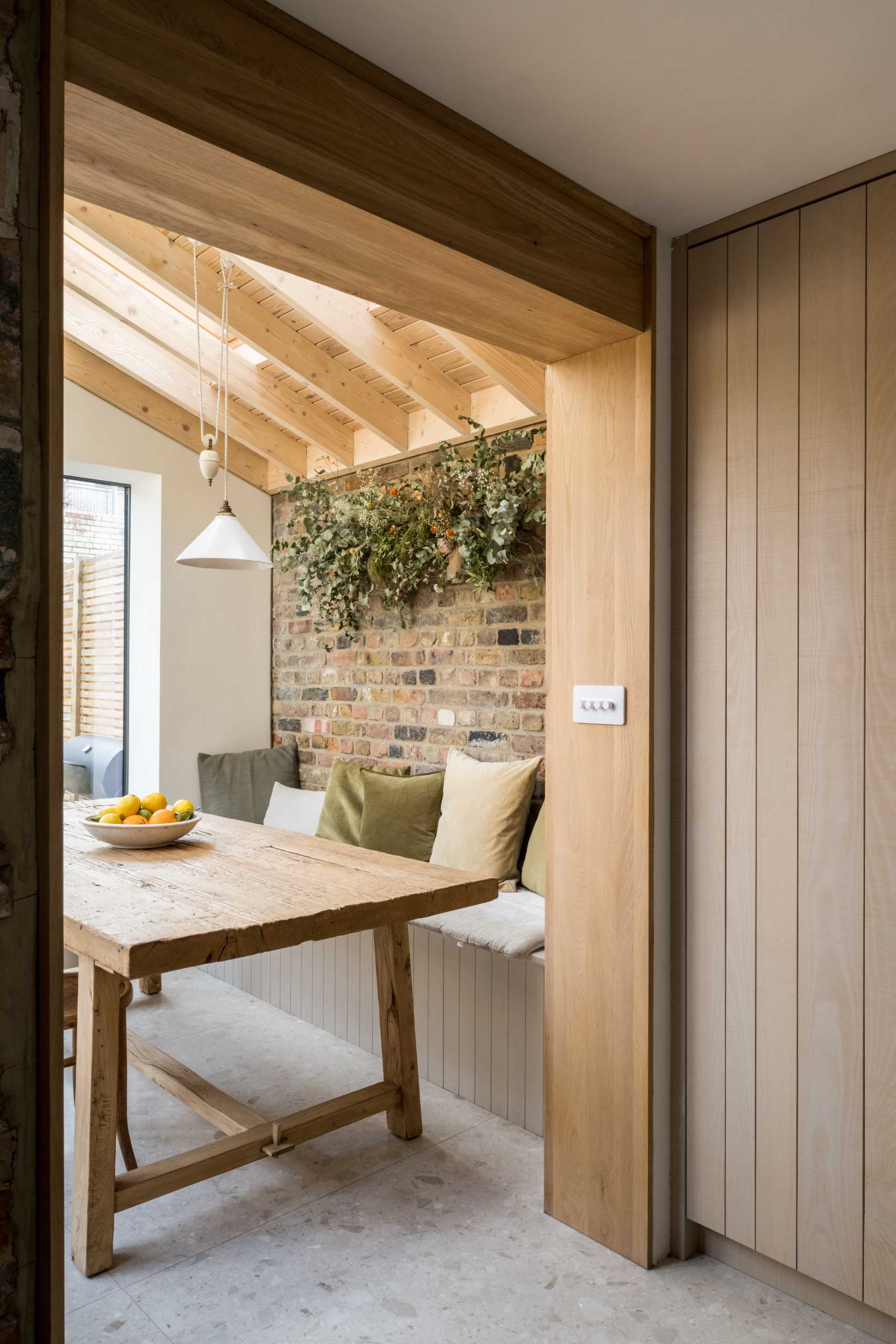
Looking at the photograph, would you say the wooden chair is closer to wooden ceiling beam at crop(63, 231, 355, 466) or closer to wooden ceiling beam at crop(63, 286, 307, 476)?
wooden ceiling beam at crop(63, 231, 355, 466)

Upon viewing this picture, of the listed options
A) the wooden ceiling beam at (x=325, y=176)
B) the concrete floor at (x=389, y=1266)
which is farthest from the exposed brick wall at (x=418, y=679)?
the wooden ceiling beam at (x=325, y=176)

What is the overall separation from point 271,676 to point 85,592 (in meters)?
1.06

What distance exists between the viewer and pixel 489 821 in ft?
11.1

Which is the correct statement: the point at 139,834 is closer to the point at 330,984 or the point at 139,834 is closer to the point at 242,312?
the point at 330,984

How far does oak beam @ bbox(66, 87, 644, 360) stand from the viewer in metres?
1.39

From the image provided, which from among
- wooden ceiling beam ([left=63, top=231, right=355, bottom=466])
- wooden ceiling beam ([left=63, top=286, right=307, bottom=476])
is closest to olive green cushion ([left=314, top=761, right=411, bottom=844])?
wooden ceiling beam ([left=63, top=231, right=355, bottom=466])

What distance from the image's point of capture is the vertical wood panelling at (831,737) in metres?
1.86

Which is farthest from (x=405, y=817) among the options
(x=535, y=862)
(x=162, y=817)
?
(x=162, y=817)

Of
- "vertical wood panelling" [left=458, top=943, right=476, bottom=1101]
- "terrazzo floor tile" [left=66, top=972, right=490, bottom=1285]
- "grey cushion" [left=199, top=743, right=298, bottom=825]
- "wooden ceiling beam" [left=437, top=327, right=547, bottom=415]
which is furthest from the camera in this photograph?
"grey cushion" [left=199, top=743, right=298, bottom=825]

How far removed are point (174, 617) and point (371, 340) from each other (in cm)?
191

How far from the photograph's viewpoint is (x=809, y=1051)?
1.92 m

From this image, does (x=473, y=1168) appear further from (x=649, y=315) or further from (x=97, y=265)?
(x=97, y=265)

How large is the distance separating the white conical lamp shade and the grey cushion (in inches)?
72.3

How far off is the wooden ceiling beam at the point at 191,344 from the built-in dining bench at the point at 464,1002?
243 cm
